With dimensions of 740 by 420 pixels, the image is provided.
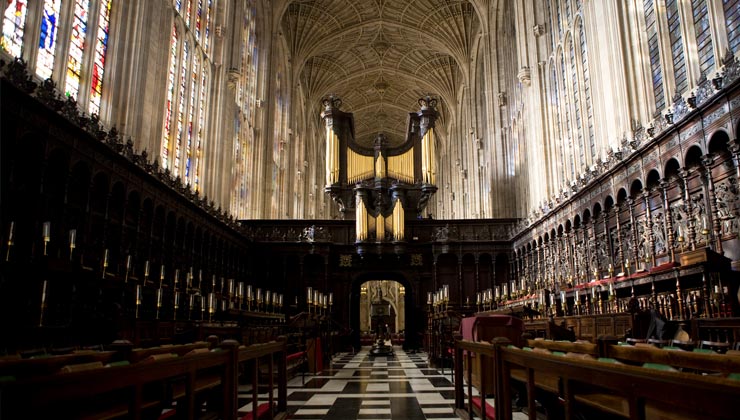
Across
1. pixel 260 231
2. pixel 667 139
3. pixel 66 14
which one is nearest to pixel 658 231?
pixel 667 139

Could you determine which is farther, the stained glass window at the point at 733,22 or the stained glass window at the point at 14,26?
the stained glass window at the point at 733,22

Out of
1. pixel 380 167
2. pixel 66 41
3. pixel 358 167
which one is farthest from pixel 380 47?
pixel 66 41

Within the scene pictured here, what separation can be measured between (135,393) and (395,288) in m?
44.9

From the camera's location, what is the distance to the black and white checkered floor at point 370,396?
21.2 feet

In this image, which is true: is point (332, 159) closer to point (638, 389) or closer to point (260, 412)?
point (260, 412)

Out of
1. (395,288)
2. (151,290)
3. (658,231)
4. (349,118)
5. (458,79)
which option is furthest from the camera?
(395,288)

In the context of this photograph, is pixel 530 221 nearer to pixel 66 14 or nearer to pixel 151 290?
pixel 151 290

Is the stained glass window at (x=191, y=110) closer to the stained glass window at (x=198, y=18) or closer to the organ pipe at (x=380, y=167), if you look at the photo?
the stained glass window at (x=198, y=18)

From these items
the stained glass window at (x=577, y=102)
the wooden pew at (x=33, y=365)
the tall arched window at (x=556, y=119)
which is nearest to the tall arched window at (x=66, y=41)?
the wooden pew at (x=33, y=365)

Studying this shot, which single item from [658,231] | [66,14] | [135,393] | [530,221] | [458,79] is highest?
[458,79]

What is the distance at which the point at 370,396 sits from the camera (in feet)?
26.1

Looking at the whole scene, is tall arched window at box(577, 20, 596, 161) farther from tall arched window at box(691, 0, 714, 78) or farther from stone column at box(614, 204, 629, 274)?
tall arched window at box(691, 0, 714, 78)

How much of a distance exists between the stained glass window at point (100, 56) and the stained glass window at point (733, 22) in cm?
1249

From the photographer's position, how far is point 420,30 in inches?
1406
